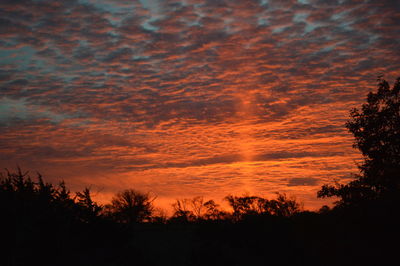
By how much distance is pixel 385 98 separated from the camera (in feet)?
104

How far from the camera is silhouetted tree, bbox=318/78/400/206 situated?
28188 millimetres

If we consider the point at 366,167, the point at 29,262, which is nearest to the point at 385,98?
the point at 366,167

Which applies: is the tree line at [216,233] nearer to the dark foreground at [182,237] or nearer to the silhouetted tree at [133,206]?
the dark foreground at [182,237]

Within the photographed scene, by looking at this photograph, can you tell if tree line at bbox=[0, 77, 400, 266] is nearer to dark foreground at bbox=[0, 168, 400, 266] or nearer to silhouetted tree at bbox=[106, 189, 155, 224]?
dark foreground at bbox=[0, 168, 400, 266]

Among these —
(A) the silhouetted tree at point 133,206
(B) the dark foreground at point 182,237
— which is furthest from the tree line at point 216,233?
(A) the silhouetted tree at point 133,206

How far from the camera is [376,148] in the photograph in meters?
30.8

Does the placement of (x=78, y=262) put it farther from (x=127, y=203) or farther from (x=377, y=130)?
(x=127, y=203)

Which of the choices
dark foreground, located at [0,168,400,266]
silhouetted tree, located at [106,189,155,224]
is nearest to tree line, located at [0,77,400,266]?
dark foreground, located at [0,168,400,266]

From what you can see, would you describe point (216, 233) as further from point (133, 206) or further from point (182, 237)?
point (133, 206)

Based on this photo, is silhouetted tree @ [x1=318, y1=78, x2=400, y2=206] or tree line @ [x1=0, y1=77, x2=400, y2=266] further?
silhouetted tree @ [x1=318, y1=78, x2=400, y2=206]

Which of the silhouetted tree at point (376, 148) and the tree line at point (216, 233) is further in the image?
the silhouetted tree at point (376, 148)

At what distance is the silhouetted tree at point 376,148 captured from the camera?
92.5ft

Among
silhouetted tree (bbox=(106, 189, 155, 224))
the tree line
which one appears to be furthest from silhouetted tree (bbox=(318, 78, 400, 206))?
silhouetted tree (bbox=(106, 189, 155, 224))

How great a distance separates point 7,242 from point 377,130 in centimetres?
2632
